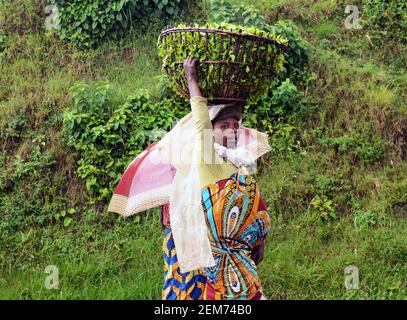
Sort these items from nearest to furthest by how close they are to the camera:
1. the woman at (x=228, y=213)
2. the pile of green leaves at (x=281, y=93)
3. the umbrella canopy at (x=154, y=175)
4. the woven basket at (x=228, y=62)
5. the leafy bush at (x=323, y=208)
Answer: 1. the woven basket at (x=228, y=62)
2. the woman at (x=228, y=213)
3. the umbrella canopy at (x=154, y=175)
4. the leafy bush at (x=323, y=208)
5. the pile of green leaves at (x=281, y=93)

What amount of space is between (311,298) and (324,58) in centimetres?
294

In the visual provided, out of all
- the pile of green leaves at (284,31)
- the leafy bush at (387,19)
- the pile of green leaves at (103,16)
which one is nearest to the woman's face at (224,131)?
the pile of green leaves at (284,31)

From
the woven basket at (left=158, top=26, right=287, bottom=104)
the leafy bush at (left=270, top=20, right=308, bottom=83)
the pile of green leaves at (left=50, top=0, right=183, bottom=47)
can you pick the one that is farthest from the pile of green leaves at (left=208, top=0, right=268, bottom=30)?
the woven basket at (left=158, top=26, right=287, bottom=104)

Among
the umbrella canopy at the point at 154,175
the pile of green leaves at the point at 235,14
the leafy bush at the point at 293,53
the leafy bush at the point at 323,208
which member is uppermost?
the pile of green leaves at the point at 235,14

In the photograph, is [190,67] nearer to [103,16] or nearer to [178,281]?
[178,281]

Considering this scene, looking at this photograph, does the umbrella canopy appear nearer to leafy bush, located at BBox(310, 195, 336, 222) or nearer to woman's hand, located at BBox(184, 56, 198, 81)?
woman's hand, located at BBox(184, 56, 198, 81)

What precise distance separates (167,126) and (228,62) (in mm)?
3152

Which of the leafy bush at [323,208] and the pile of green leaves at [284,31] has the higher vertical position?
the pile of green leaves at [284,31]

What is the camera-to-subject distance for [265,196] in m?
6.16

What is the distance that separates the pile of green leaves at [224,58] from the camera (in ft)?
11.3

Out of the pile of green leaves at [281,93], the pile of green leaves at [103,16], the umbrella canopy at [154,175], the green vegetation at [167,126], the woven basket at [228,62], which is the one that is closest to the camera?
the woven basket at [228,62]

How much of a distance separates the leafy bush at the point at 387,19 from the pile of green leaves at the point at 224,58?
439cm

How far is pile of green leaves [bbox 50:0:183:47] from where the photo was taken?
7629 millimetres

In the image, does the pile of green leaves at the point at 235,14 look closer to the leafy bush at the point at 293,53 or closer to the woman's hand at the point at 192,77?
the leafy bush at the point at 293,53
